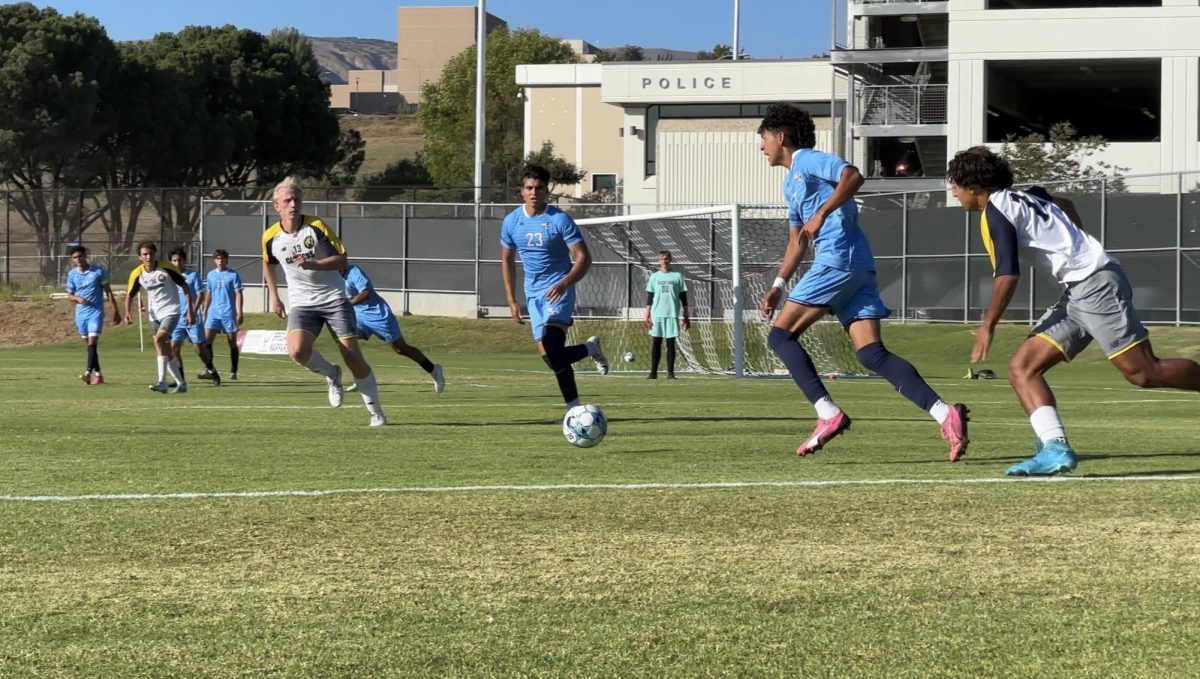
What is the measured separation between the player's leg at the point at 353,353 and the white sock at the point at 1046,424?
5.95 meters

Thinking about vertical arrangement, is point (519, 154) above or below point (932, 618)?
above

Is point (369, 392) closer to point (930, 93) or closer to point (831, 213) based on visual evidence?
point (831, 213)

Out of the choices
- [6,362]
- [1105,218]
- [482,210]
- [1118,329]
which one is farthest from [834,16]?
[1118,329]

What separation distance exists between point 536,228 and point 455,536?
677cm

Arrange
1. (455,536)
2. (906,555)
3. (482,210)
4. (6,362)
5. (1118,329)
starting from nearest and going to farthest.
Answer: (906,555) < (455,536) < (1118,329) < (6,362) < (482,210)

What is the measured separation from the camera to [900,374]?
372 inches

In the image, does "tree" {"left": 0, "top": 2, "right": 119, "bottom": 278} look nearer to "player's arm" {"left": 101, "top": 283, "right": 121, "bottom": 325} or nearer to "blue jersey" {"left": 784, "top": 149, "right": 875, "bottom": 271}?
"player's arm" {"left": 101, "top": 283, "right": 121, "bottom": 325}

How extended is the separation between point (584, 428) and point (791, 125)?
7.68ft

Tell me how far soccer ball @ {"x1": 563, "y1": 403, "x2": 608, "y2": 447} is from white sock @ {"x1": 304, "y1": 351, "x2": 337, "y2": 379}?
3.58m

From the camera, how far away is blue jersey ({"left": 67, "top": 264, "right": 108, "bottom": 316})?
22.8m

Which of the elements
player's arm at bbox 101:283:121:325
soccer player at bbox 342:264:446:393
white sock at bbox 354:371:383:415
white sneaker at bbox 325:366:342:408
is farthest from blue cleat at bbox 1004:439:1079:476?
player's arm at bbox 101:283:121:325

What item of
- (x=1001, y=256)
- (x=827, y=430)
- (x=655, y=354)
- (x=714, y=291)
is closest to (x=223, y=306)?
(x=655, y=354)

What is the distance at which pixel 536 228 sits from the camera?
13.0m

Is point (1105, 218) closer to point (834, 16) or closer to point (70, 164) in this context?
point (834, 16)
